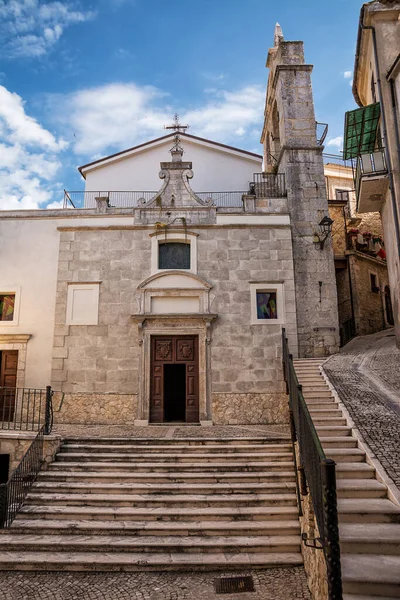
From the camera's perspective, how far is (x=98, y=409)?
12438 millimetres

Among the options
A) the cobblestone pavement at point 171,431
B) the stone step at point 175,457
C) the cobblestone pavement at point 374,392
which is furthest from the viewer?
the cobblestone pavement at point 171,431

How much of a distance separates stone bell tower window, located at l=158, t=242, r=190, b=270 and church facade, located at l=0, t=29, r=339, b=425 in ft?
0.11

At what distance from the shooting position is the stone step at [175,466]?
27.5 ft

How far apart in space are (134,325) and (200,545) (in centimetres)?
744

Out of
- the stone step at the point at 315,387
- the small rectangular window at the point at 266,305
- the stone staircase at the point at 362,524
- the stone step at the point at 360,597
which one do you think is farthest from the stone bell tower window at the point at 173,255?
the stone step at the point at 360,597

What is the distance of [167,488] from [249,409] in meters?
5.00

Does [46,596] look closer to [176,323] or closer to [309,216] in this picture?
[176,323]

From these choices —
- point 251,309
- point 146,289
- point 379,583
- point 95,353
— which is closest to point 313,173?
point 251,309

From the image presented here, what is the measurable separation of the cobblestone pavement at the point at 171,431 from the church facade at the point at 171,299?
24.4 inches

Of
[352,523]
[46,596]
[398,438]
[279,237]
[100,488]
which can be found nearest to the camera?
[352,523]

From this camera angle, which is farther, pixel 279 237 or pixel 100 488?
pixel 279 237

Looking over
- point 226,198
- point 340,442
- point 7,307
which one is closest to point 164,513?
point 340,442

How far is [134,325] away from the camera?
1298cm

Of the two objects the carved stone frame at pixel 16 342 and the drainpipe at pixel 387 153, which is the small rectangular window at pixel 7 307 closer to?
the carved stone frame at pixel 16 342
